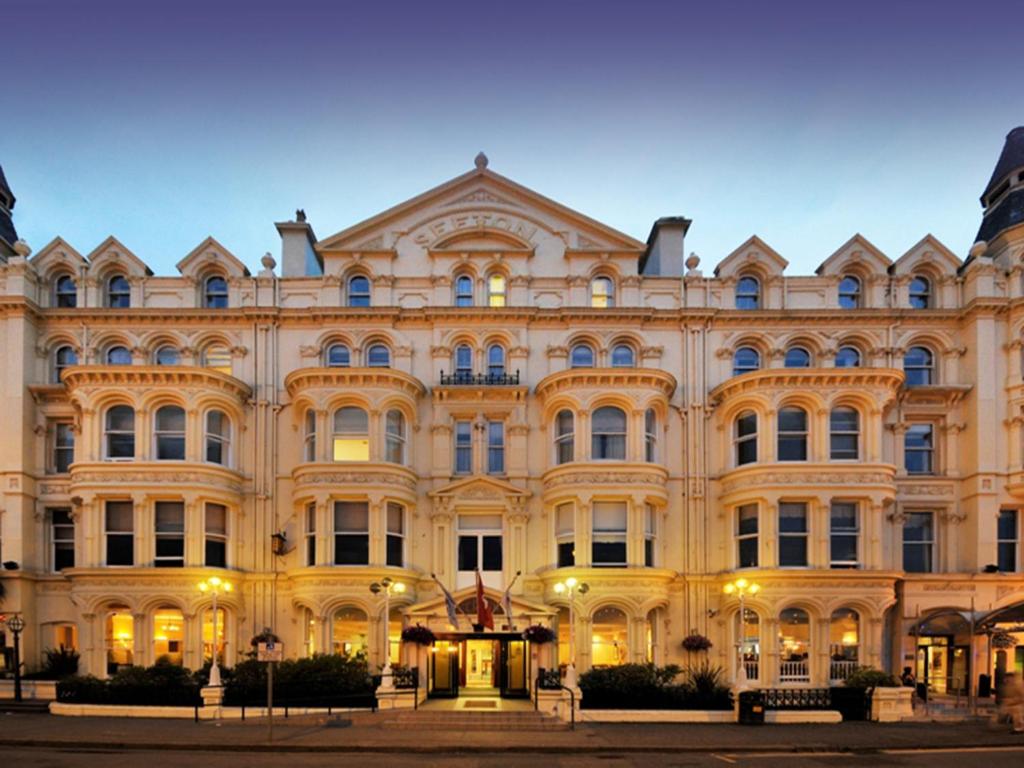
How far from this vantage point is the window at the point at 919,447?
97.4 ft

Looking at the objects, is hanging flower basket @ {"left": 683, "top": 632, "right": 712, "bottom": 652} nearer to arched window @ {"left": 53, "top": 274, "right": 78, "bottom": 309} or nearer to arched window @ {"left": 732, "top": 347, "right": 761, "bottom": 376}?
Answer: arched window @ {"left": 732, "top": 347, "right": 761, "bottom": 376}

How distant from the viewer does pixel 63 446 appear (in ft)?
97.4

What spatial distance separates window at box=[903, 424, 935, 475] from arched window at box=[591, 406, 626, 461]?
427 inches

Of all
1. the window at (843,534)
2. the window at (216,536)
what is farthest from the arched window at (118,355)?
the window at (843,534)

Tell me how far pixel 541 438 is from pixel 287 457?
30.7ft

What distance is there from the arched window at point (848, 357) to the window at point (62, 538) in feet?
96.2

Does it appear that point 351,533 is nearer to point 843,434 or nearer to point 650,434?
point 650,434

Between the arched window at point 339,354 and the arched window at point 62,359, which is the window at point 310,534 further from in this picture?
the arched window at point 62,359

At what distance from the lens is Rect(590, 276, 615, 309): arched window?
30484 mm

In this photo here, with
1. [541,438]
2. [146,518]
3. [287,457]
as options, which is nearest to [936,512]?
[541,438]

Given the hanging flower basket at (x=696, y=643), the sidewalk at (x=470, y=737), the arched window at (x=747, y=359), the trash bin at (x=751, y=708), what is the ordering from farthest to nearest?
the arched window at (x=747, y=359) → the hanging flower basket at (x=696, y=643) → the trash bin at (x=751, y=708) → the sidewalk at (x=470, y=737)

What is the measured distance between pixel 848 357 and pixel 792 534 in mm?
7516

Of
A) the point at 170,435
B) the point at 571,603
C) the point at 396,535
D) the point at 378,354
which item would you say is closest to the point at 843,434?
the point at 571,603

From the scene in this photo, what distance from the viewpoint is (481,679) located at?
27.3 m
